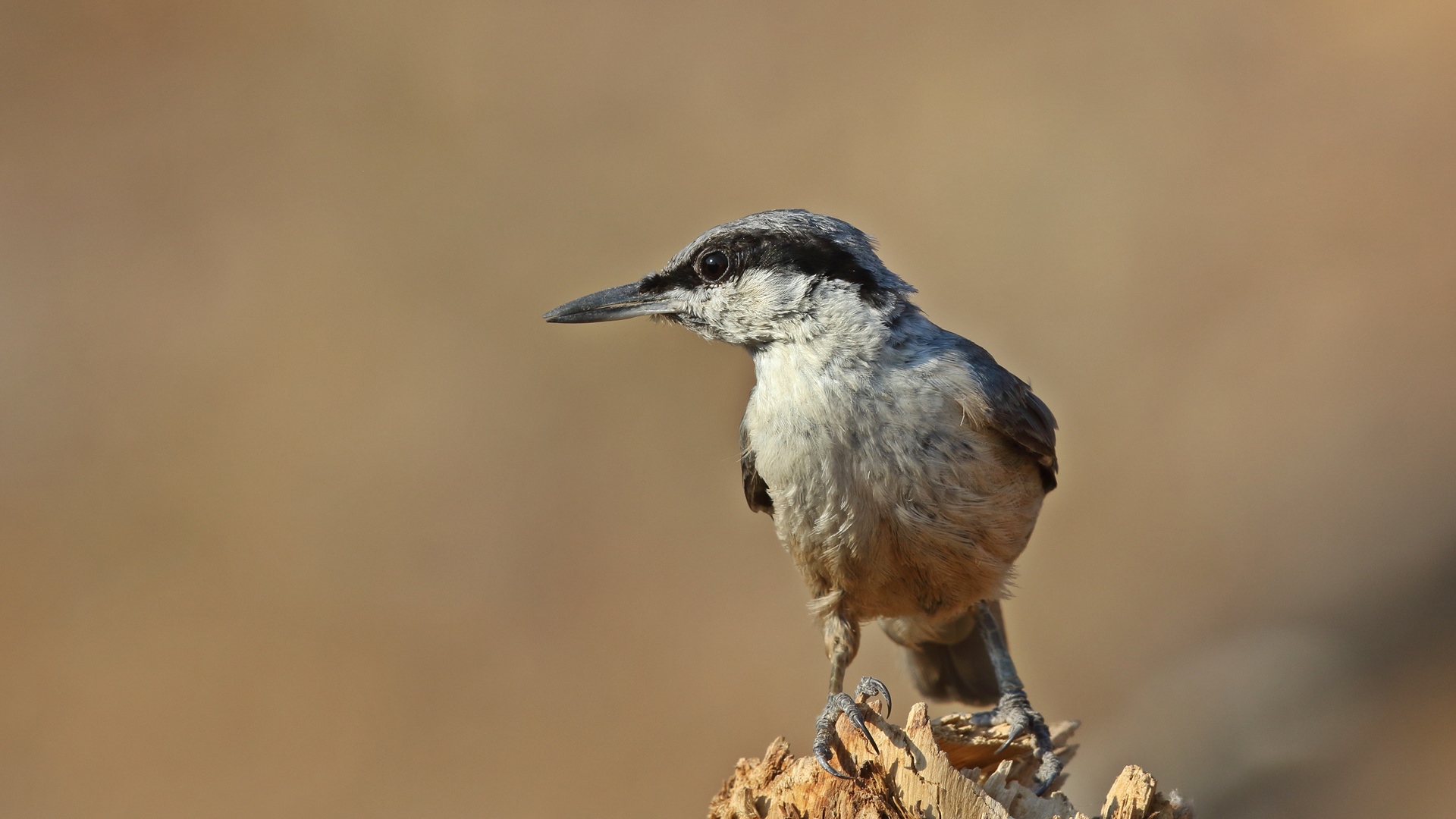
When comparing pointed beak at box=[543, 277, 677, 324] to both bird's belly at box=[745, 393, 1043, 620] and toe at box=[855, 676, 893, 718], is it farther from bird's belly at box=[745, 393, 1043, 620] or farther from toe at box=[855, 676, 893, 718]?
toe at box=[855, 676, 893, 718]

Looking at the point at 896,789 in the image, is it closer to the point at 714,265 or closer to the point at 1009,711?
the point at 1009,711

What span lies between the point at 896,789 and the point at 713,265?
2.07 metres

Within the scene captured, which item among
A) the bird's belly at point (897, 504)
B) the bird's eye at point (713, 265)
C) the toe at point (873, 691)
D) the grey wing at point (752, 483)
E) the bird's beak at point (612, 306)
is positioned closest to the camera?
the toe at point (873, 691)

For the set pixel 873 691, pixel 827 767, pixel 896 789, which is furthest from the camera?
pixel 873 691

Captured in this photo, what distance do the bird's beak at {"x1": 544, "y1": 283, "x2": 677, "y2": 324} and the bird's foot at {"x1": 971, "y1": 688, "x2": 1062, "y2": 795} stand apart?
7.18 ft

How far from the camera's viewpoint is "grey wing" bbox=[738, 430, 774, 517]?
4406 millimetres

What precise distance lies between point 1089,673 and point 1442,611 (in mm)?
2889


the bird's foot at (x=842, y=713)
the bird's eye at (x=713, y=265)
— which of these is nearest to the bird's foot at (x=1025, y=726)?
the bird's foot at (x=842, y=713)

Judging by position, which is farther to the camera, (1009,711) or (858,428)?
(1009,711)

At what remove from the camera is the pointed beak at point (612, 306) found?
4.29 meters

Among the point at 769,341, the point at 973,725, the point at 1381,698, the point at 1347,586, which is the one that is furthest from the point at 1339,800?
the point at 769,341

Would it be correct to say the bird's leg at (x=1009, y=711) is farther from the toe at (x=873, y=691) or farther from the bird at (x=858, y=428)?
the toe at (x=873, y=691)

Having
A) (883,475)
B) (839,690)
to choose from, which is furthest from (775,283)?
(839,690)

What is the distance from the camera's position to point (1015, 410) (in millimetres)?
4203
